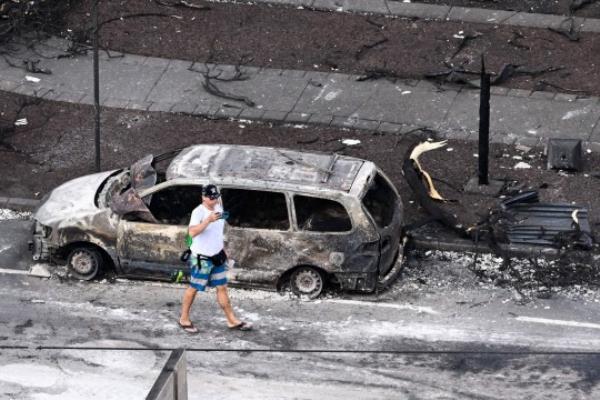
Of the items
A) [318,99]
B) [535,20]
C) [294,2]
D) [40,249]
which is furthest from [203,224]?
[535,20]

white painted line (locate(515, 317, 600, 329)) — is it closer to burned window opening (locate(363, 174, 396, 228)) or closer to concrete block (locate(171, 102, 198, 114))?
burned window opening (locate(363, 174, 396, 228))

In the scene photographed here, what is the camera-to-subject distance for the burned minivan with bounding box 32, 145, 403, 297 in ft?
43.4

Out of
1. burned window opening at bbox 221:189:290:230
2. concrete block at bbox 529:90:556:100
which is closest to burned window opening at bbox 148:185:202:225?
burned window opening at bbox 221:189:290:230

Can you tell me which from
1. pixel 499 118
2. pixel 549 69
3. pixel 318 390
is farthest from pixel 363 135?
pixel 318 390

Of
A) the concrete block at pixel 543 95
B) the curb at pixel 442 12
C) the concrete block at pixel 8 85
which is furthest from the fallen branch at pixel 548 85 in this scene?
the concrete block at pixel 8 85

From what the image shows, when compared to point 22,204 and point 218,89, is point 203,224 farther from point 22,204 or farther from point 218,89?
point 218,89

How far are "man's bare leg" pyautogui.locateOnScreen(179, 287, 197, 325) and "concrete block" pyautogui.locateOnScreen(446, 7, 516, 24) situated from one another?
9226mm

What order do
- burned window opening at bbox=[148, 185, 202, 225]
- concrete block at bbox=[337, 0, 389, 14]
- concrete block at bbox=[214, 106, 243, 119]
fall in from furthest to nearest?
concrete block at bbox=[337, 0, 389, 14] < concrete block at bbox=[214, 106, 243, 119] < burned window opening at bbox=[148, 185, 202, 225]

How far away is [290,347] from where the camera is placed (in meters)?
12.6

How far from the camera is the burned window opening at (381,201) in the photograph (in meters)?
13.7

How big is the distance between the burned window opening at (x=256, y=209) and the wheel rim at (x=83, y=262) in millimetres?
1684

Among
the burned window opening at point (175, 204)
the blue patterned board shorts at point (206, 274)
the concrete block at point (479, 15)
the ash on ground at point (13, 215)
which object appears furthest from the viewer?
the concrete block at point (479, 15)

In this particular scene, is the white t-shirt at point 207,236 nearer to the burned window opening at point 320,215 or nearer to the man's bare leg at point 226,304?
the man's bare leg at point 226,304

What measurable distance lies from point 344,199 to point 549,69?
682 centimetres
